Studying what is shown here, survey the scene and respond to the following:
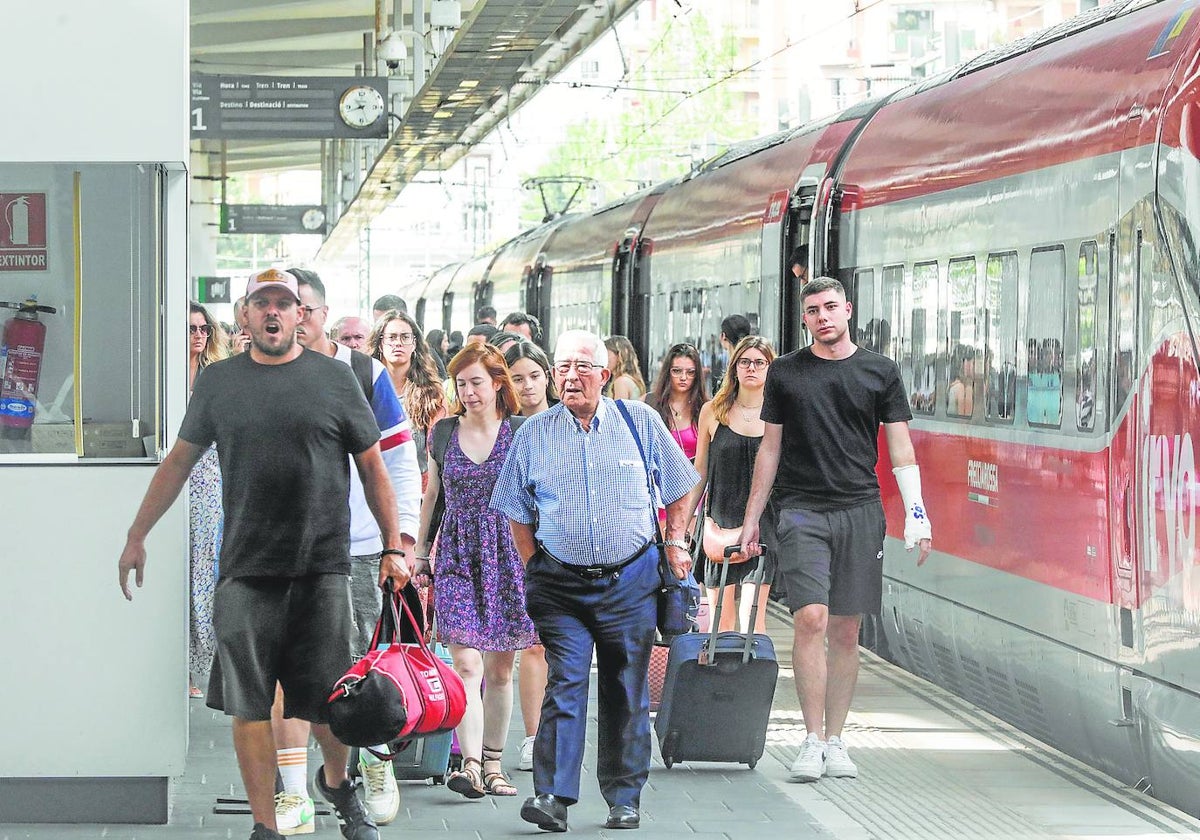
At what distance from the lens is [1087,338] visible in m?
7.84

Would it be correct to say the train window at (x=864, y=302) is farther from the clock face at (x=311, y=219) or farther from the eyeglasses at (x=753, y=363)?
the clock face at (x=311, y=219)

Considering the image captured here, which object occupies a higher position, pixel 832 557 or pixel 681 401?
Result: pixel 681 401

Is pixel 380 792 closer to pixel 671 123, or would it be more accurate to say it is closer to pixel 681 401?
pixel 681 401

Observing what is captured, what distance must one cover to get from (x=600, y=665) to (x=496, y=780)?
0.80 metres

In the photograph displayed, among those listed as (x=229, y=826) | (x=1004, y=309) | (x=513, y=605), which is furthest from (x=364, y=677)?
(x=1004, y=309)

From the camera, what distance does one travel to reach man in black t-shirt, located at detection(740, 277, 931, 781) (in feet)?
26.6

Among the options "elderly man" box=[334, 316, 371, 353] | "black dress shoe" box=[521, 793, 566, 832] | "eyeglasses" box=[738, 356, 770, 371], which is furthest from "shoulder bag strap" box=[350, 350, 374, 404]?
"eyeglasses" box=[738, 356, 770, 371]

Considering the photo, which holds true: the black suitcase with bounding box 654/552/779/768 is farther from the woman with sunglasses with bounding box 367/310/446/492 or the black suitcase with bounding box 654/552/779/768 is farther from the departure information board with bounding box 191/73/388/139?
the departure information board with bounding box 191/73/388/139

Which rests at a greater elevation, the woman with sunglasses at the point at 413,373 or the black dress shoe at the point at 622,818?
the woman with sunglasses at the point at 413,373

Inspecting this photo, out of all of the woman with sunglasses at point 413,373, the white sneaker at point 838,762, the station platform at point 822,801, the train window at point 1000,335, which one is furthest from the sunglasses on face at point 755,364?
the white sneaker at point 838,762

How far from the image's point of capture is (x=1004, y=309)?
903 cm

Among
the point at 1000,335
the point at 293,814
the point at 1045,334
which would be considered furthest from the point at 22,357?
the point at 1000,335

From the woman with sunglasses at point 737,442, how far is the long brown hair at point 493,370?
5.83 feet

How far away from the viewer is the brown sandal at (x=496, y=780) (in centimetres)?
775
